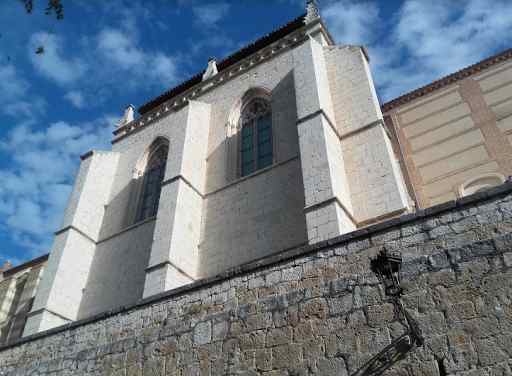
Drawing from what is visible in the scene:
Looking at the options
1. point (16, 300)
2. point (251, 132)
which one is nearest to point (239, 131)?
point (251, 132)

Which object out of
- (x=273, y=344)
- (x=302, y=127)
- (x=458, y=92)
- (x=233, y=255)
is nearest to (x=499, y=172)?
(x=458, y=92)

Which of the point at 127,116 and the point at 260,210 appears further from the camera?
the point at 127,116

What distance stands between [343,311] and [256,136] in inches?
322

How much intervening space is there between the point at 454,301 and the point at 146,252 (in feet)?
27.9

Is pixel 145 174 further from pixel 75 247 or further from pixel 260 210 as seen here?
pixel 260 210

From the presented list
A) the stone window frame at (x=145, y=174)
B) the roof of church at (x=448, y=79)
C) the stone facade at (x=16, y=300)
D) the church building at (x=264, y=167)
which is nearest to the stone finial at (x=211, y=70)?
the church building at (x=264, y=167)

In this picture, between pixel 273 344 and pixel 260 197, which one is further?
pixel 260 197

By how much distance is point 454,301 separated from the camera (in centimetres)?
328

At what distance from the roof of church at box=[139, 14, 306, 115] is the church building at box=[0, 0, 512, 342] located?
0.07m

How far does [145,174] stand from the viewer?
13.2 m

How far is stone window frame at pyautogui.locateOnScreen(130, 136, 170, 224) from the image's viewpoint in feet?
40.0

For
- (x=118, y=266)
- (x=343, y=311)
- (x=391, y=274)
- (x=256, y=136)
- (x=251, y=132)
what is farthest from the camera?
(x=251, y=132)

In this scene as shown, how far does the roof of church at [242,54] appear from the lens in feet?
48.0

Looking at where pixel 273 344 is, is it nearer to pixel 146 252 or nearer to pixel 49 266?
pixel 146 252
